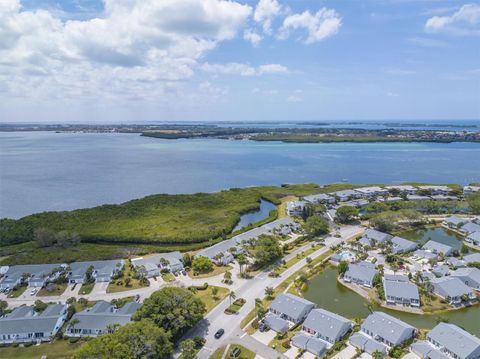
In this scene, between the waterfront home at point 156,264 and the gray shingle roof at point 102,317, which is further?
the waterfront home at point 156,264

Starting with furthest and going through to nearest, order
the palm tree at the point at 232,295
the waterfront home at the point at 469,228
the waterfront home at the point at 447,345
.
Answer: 1. the waterfront home at the point at 469,228
2. the palm tree at the point at 232,295
3. the waterfront home at the point at 447,345

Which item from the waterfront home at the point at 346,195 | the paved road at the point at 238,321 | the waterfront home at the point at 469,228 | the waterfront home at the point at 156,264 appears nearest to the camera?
the paved road at the point at 238,321

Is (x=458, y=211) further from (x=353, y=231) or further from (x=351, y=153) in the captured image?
(x=351, y=153)

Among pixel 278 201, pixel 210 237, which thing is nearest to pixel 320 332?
pixel 210 237

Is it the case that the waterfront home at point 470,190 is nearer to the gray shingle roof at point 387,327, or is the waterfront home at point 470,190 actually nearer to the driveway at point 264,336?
the gray shingle roof at point 387,327

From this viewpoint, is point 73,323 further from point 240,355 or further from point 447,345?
point 447,345

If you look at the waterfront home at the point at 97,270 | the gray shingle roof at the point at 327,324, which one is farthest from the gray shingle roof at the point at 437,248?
the waterfront home at the point at 97,270

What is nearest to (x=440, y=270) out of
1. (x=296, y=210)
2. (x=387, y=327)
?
(x=387, y=327)
